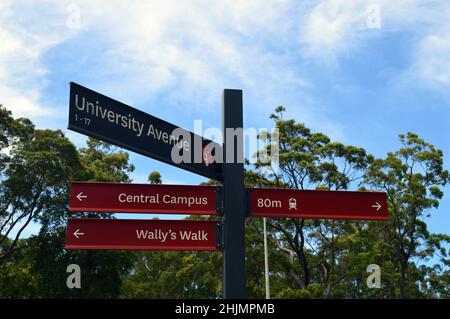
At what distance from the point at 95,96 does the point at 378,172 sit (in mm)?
25760

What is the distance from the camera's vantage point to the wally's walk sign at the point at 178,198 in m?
5.57

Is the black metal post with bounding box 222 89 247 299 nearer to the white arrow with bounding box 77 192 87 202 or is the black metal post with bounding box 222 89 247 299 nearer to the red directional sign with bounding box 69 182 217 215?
the red directional sign with bounding box 69 182 217 215

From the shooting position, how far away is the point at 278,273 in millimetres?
32531

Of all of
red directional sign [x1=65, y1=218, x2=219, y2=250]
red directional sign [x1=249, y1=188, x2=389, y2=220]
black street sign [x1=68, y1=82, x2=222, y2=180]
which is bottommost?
red directional sign [x1=65, y1=218, x2=219, y2=250]

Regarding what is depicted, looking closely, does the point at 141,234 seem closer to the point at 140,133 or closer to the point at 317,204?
the point at 140,133

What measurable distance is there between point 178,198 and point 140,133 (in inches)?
30.1

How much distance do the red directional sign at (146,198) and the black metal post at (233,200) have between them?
0.64 ft

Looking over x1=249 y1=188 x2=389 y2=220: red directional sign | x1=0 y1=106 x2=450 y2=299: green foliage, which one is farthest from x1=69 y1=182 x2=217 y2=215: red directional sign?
x1=0 y1=106 x2=450 y2=299: green foliage

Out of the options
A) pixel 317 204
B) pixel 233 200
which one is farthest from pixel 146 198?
pixel 317 204

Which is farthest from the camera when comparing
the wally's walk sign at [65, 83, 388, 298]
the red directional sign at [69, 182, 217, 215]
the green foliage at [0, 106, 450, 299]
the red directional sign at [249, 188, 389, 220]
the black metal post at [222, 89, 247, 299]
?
the green foliage at [0, 106, 450, 299]

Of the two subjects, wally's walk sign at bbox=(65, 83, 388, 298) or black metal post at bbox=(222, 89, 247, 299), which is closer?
black metal post at bbox=(222, 89, 247, 299)

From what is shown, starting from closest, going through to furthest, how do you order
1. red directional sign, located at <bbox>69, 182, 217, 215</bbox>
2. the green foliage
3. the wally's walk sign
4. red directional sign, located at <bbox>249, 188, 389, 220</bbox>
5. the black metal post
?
1. the black metal post
2. the wally's walk sign
3. red directional sign, located at <bbox>69, 182, 217, 215</bbox>
4. red directional sign, located at <bbox>249, 188, 389, 220</bbox>
5. the green foliage

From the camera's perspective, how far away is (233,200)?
5.67 meters

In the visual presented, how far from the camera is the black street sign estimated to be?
5480 mm
